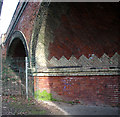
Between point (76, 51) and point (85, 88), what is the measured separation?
4.76 ft

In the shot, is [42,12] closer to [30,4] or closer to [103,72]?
[30,4]

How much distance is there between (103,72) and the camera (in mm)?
4516

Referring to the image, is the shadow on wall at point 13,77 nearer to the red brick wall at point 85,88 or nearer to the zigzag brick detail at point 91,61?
the red brick wall at point 85,88

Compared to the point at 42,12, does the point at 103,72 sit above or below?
below

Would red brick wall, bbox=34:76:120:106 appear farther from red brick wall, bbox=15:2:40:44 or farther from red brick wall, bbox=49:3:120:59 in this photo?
red brick wall, bbox=15:2:40:44

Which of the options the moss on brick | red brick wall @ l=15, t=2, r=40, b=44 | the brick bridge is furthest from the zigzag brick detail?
red brick wall @ l=15, t=2, r=40, b=44

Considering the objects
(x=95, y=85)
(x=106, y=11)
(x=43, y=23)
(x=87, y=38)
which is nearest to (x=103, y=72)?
(x=95, y=85)

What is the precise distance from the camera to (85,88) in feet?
15.2

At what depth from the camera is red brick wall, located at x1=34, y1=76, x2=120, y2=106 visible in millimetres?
4445

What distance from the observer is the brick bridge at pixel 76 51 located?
14.7 feet

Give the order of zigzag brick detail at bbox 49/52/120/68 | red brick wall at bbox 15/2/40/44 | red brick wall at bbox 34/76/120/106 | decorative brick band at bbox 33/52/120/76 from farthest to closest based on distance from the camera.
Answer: red brick wall at bbox 15/2/40/44 → zigzag brick detail at bbox 49/52/120/68 → decorative brick band at bbox 33/52/120/76 → red brick wall at bbox 34/76/120/106

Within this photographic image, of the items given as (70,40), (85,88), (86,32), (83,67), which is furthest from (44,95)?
(86,32)

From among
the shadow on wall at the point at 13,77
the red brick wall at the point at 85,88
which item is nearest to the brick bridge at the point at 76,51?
the red brick wall at the point at 85,88

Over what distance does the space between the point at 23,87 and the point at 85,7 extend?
3715 millimetres
